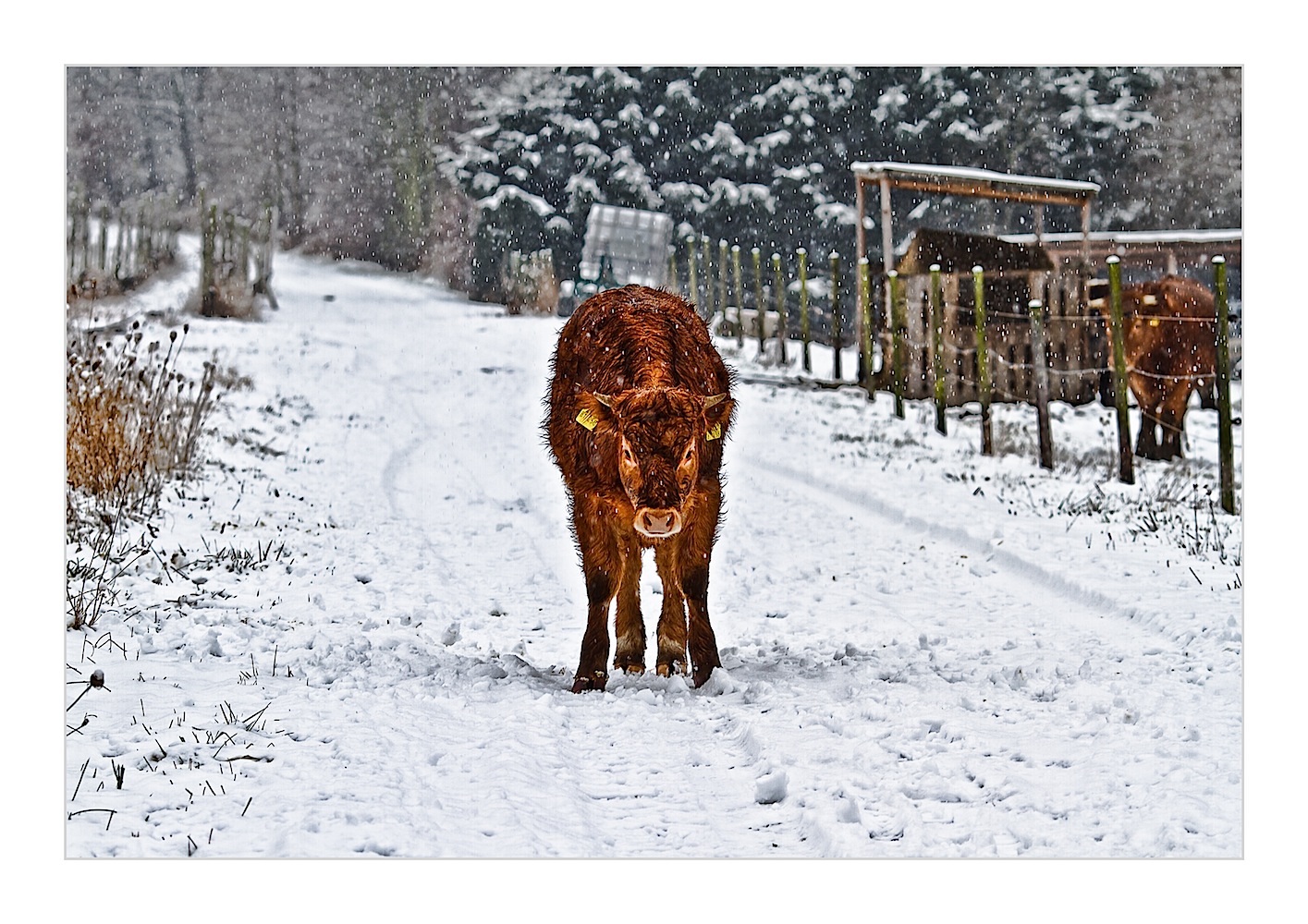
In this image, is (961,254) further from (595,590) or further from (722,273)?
(595,590)

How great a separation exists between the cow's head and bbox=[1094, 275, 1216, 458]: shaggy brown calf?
7.08m

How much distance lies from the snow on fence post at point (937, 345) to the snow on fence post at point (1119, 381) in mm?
2005

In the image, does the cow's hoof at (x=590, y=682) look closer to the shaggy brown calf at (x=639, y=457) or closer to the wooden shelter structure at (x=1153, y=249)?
the shaggy brown calf at (x=639, y=457)

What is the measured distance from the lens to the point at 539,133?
6.37m

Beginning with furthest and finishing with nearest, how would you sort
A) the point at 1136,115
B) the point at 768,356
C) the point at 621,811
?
the point at 768,356, the point at 1136,115, the point at 621,811

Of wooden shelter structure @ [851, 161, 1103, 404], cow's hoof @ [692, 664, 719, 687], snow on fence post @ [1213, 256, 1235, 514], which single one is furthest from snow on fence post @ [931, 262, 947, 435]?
cow's hoof @ [692, 664, 719, 687]

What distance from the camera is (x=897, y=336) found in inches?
512

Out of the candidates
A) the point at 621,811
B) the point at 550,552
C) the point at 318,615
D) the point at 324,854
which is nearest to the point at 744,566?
the point at 550,552

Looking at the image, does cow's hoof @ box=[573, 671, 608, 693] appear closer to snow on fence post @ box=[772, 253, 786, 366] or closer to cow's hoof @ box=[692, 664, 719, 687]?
cow's hoof @ box=[692, 664, 719, 687]

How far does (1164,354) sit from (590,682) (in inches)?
320

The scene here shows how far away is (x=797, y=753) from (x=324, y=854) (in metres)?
1.48

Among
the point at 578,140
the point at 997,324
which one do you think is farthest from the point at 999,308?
the point at 578,140
